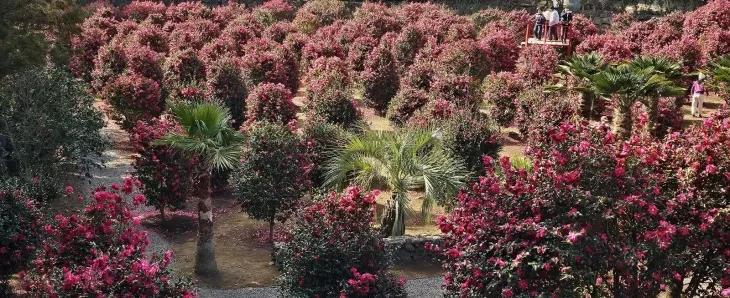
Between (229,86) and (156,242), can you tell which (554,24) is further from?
(156,242)

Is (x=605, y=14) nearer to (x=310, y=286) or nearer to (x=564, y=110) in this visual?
(x=564, y=110)

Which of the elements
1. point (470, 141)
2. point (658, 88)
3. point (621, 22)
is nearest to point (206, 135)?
point (470, 141)

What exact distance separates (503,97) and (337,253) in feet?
44.0

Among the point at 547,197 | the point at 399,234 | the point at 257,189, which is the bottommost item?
the point at 399,234

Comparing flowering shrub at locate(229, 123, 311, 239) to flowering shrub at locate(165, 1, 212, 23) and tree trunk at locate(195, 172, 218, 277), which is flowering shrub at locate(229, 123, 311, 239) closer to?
tree trunk at locate(195, 172, 218, 277)

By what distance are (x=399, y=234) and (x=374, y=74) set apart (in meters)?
10.5

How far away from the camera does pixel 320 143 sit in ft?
55.8

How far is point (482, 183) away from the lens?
31.0 feet

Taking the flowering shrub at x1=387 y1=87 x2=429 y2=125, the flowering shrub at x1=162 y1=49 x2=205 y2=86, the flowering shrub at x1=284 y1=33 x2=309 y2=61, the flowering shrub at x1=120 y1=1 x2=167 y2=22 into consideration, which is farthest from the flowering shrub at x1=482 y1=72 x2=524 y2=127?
the flowering shrub at x1=120 y1=1 x2=167 y2=22

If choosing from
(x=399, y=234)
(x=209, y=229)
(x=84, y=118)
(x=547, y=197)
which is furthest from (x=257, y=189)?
(x=547, y=197)

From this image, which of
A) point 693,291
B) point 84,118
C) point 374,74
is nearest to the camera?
point 693,291

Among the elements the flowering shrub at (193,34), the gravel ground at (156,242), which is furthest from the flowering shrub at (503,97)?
the flowering shrub at (193,34)

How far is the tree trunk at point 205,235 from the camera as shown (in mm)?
13656

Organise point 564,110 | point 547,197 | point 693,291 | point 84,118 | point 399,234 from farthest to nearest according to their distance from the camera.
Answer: point 564,110
point 84,118
point 399,234
point 693,291
point 547,197
